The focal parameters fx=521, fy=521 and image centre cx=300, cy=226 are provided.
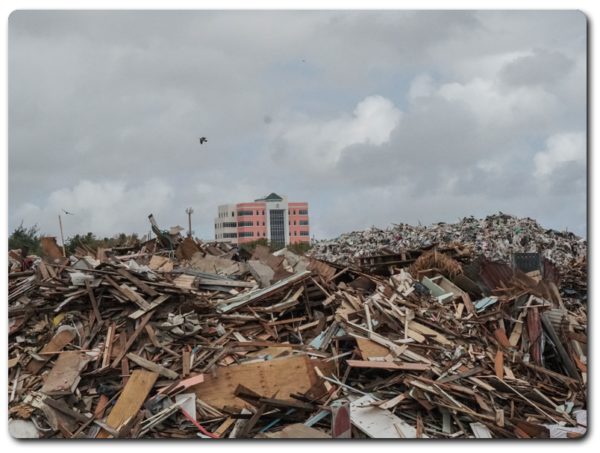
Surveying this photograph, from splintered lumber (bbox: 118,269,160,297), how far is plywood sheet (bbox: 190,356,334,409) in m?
2.02

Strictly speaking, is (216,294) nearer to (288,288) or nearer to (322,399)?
(288,288)

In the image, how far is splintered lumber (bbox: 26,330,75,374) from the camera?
8.82m

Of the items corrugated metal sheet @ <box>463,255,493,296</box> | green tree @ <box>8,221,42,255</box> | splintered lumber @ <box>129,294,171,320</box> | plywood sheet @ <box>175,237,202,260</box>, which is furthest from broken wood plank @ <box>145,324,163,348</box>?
green tree @ <box>8,221,42,255</box>

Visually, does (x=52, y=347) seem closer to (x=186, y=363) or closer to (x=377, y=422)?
(x=186, y=363)

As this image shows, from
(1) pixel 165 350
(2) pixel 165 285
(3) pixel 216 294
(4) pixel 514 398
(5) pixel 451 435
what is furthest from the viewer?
(3) pixel 216 294

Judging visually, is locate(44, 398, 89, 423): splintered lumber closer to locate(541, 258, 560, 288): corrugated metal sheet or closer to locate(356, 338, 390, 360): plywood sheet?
locate(356, 338, 390, 360): plywood sheet

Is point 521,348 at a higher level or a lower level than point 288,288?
lower

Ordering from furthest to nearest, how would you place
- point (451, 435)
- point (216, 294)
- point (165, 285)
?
point (216, 294) → point (165, 285) → point (451, 435)

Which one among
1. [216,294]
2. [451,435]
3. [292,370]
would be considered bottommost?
[451,435]

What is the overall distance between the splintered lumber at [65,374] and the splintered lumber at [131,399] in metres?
0.95

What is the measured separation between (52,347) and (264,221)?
85971 mm

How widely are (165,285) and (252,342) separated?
6.44ft

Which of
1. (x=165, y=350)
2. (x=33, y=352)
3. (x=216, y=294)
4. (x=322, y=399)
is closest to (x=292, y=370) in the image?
(x=322, y=399)

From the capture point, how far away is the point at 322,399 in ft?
25.5
